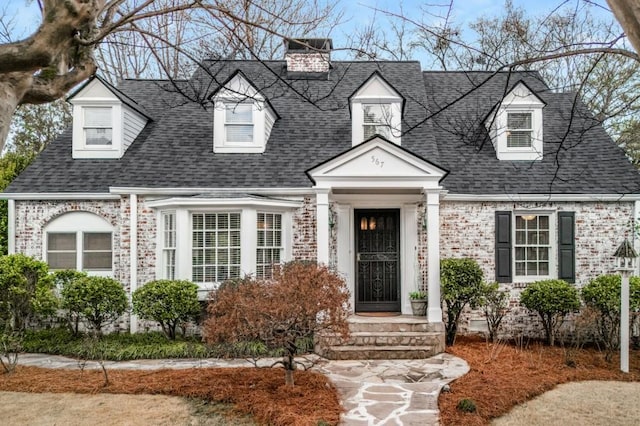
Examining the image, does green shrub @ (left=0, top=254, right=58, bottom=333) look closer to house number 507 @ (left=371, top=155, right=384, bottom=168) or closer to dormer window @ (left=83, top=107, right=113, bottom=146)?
dormer window @ (left=83, top=107, right=113, bottom=146)

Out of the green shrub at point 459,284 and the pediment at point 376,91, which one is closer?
the green shrub at point 459,284

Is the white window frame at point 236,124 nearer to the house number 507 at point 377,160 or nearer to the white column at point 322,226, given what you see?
the white column at point 322,226

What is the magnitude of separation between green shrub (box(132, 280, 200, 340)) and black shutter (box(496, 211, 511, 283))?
6778mm

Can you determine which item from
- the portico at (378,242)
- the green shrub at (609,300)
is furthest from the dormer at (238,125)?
the green shrub at (609,300)

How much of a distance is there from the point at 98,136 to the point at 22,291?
4236 mm

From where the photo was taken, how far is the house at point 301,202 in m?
10.2

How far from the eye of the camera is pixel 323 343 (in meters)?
8.63

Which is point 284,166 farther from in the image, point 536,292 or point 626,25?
point 626,25

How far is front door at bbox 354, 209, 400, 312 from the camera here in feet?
35.7

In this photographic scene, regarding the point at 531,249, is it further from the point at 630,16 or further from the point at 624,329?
the point at 630,16

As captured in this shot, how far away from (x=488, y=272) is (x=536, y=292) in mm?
1219

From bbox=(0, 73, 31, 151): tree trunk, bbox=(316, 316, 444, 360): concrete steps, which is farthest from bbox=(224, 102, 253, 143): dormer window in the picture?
bbox=(0, 73, 31, 151): tree trunk

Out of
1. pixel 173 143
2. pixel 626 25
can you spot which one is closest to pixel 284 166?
pixel 173 143

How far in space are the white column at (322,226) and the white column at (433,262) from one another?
2.06 meters
